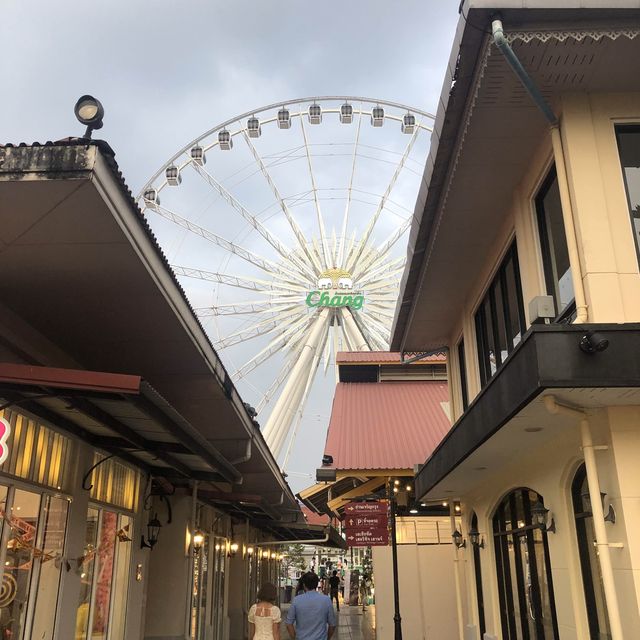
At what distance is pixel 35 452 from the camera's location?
262 inches

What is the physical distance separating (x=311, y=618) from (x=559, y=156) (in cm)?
488

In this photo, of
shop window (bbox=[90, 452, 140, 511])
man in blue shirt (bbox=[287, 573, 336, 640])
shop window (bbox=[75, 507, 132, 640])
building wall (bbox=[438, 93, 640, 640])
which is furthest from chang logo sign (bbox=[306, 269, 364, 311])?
man in blue shirt (bbox=[287, 573, 336, 640])

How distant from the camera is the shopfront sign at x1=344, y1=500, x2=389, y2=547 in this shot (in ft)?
38.8

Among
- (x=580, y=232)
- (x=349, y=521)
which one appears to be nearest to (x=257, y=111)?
(x=349, y=521)

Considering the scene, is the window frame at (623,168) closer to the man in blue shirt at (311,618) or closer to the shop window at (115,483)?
the man in blue shirt at (311,618)

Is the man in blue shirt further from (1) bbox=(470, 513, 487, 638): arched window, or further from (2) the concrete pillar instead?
(2) the concrete pillar

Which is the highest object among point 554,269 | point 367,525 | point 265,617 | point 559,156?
point 559,156

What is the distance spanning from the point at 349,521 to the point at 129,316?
7.38 meters

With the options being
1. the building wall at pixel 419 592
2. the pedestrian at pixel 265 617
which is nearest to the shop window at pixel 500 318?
the pedestrian at pixel 265 617

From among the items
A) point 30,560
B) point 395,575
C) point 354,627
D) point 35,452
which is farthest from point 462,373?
point 354,627

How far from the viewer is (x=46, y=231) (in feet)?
14.9

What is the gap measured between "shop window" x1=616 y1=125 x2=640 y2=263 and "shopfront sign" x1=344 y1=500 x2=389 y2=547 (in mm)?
8040

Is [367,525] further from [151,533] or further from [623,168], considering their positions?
[623,168]

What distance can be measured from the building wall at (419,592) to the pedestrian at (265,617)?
769 cm
